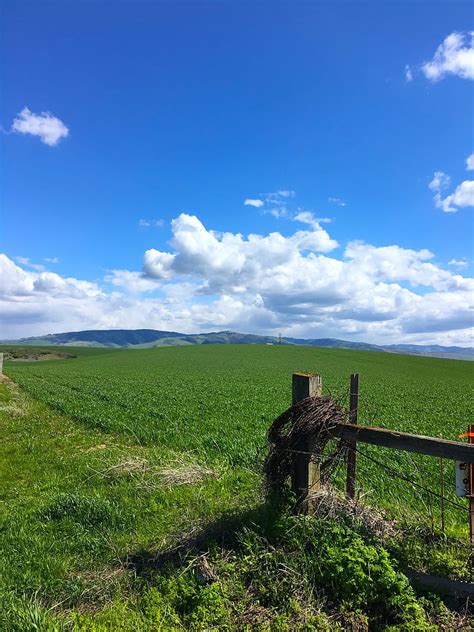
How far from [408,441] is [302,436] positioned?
126 cm

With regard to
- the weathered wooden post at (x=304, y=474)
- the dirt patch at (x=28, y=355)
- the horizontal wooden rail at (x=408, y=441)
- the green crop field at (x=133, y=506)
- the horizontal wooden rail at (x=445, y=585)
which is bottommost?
the dirt patch at (x=28, y=355)

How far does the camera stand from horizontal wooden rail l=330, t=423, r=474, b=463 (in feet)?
13.1

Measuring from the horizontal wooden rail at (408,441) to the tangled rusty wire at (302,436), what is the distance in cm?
17

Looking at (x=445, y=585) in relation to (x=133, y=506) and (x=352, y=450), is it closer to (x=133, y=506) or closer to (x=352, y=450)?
(x=352, y=450)

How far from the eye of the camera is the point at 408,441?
430cm

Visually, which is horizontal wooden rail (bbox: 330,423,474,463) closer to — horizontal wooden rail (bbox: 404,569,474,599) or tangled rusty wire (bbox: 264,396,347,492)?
tangled rusty wire (bbox: 264,396,347,492)

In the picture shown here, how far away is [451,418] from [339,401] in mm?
17465

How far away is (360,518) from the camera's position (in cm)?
491

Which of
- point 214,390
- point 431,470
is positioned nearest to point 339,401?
point 431,470

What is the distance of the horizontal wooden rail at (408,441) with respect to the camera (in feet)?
13.1

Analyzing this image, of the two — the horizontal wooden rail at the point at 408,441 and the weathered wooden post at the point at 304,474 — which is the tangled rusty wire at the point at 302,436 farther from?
the horizontal wooden rail at the point at 408,441

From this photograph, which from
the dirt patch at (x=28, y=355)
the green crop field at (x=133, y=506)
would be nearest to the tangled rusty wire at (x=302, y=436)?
the green crop field at (x=133, y=506)

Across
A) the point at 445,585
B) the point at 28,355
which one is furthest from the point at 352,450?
the point at 28,355

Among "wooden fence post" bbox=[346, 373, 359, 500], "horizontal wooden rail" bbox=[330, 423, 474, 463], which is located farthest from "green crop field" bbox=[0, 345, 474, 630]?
"horizontal wooden rail" bbox=[330, 423, 474, 463]
